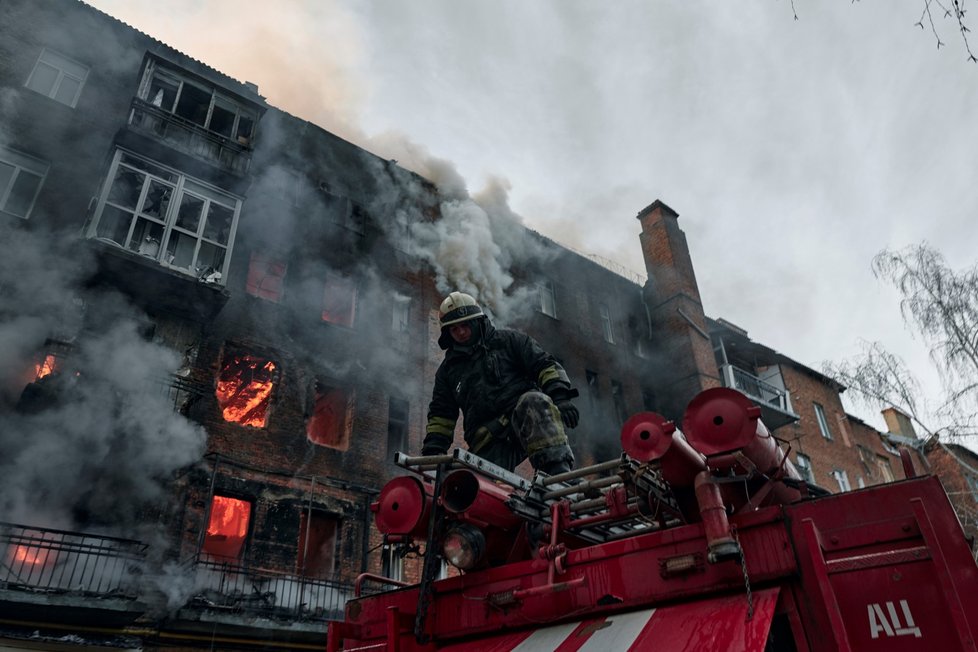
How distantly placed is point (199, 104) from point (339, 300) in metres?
6.14

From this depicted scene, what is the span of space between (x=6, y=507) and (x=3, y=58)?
10.4 metres

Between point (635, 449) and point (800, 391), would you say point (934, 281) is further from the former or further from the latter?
point (635, 449)

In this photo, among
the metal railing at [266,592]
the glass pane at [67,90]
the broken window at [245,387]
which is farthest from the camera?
the glass pane at [67,90]

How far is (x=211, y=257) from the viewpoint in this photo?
608 inches

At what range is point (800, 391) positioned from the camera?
2861 centimetres

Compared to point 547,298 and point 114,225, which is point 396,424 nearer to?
point 114,225

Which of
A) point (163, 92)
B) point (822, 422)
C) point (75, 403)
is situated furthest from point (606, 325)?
point (75, 403)

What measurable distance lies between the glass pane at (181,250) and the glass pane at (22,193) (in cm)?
304

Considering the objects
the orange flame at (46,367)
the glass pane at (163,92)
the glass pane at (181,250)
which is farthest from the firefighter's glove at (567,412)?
the glass pane at (163,92)

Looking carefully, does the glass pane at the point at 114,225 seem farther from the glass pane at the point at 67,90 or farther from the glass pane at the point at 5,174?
the glass pane at the point at 67,90

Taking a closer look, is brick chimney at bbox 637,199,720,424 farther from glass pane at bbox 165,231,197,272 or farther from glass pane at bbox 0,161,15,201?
glass pane at bbox 0,161,15,201

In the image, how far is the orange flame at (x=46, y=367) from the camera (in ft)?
42.0

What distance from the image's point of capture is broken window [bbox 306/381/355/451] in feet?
53.6

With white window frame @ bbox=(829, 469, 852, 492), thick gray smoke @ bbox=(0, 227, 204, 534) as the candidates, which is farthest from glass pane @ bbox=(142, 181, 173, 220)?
white window frame @ bbox=(829, 469, 852, 492)
